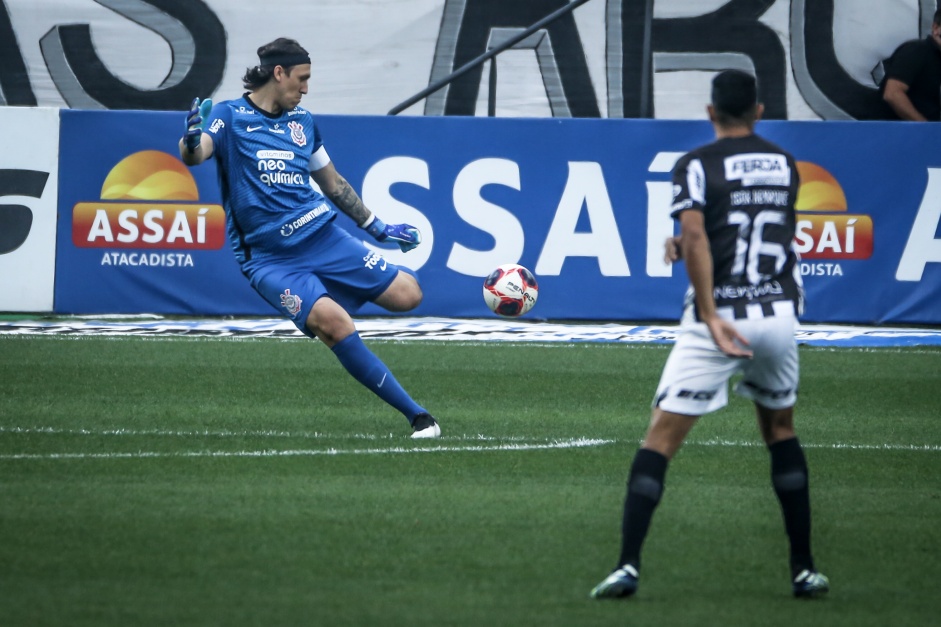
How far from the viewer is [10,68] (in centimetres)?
1695

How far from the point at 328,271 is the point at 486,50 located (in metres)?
9.31

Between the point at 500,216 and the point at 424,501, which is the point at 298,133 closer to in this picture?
the point at 424,501

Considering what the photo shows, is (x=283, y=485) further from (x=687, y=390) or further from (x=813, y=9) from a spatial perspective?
(x=813, y=9)

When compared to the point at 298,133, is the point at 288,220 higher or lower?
lower

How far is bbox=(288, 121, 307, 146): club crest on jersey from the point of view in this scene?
829 cm

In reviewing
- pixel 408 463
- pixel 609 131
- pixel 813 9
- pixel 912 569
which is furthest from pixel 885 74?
pixel 912 569

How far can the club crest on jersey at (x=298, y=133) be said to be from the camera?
8.29 m

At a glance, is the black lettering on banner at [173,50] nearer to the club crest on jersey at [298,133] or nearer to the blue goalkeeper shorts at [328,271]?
the club crest on jersey at [298,133]

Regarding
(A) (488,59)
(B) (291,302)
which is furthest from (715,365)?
(A) (488,59)

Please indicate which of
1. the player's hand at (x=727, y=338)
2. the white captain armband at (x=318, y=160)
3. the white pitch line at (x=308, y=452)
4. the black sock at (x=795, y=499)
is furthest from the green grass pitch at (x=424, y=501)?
the white captain armband at (x=318, y=160)

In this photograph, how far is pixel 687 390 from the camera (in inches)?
185

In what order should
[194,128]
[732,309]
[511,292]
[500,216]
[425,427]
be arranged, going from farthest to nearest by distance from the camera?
1. [500,216]
2. [511,292]
3. [425,427]
4. [194,128]
5. [732,309]

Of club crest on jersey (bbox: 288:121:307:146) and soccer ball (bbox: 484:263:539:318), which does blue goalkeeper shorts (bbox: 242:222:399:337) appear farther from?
soccer ball (bbox: 484:263:539:318)

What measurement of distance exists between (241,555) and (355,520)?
2.37 ft
